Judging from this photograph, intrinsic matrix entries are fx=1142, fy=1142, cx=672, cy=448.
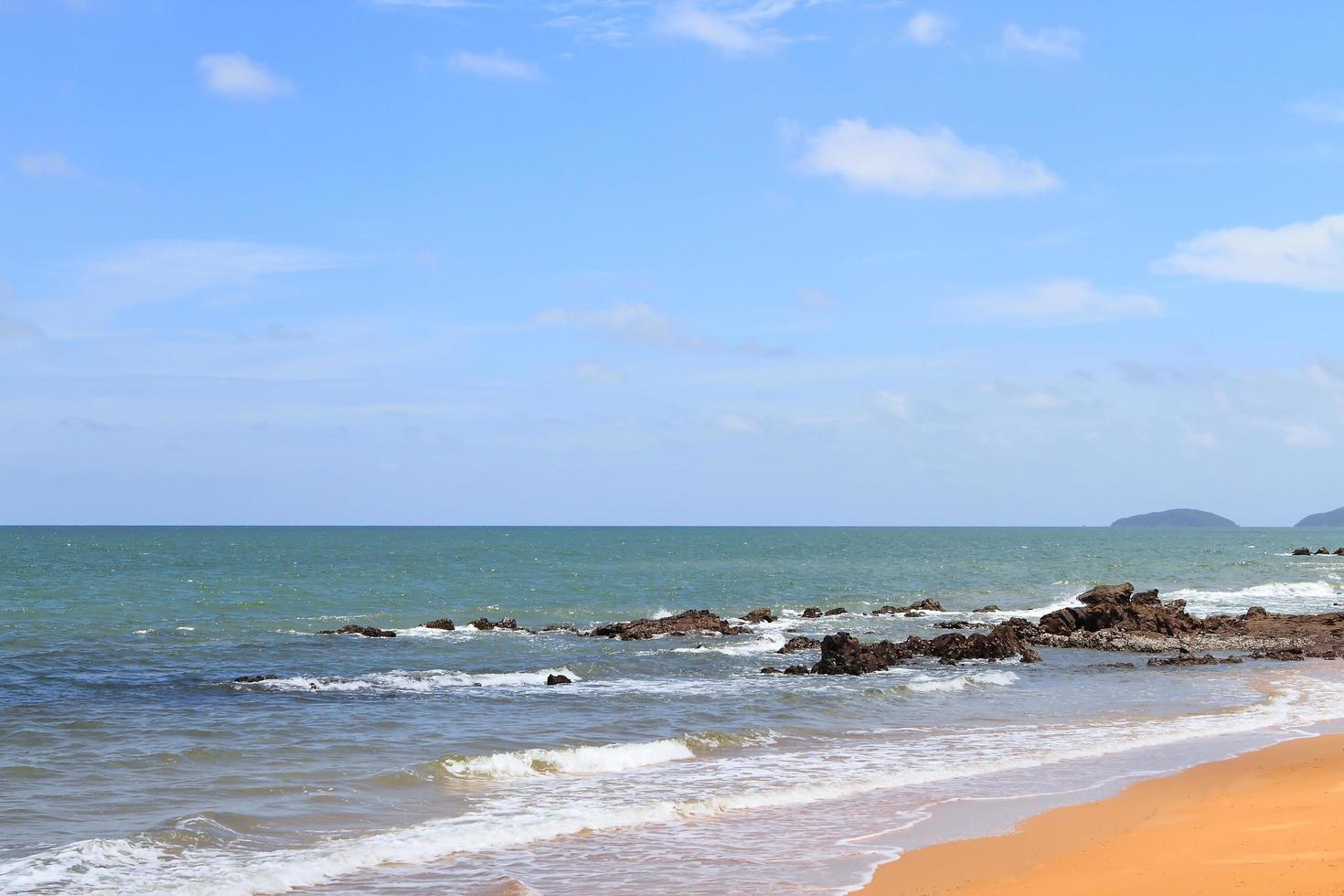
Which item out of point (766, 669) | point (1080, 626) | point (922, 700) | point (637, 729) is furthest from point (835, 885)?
point (1080, 626)

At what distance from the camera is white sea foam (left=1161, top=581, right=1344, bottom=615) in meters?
47.1

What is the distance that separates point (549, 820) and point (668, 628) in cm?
2439

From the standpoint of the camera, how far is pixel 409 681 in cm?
2619

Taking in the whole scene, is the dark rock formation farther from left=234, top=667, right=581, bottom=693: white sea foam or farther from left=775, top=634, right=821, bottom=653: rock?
left=234, top=667, right=581, bottom=693: white sea foam

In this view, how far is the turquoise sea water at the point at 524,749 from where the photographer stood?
1179 cm

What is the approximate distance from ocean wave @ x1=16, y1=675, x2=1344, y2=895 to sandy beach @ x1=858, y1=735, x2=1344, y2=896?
8.87ft

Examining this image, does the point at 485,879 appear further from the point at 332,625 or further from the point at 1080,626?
the point at 332,625

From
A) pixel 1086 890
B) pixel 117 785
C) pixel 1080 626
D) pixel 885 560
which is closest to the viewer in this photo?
pixel 1086 890

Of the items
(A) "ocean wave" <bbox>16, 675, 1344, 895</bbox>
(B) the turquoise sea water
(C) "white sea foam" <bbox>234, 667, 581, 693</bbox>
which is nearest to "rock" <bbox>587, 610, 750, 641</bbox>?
(B) the turquoise sea water

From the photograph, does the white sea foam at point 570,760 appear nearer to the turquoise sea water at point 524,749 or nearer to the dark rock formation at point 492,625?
the turquoise sea water at point 524,749

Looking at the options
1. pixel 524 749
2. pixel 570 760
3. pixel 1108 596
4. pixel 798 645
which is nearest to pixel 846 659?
pixel 798 645

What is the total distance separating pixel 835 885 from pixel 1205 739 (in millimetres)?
10916

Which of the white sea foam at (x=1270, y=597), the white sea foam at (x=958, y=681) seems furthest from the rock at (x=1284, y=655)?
the white sea foam at (x=1270, y=597)

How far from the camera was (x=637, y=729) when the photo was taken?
1978 centimetres
